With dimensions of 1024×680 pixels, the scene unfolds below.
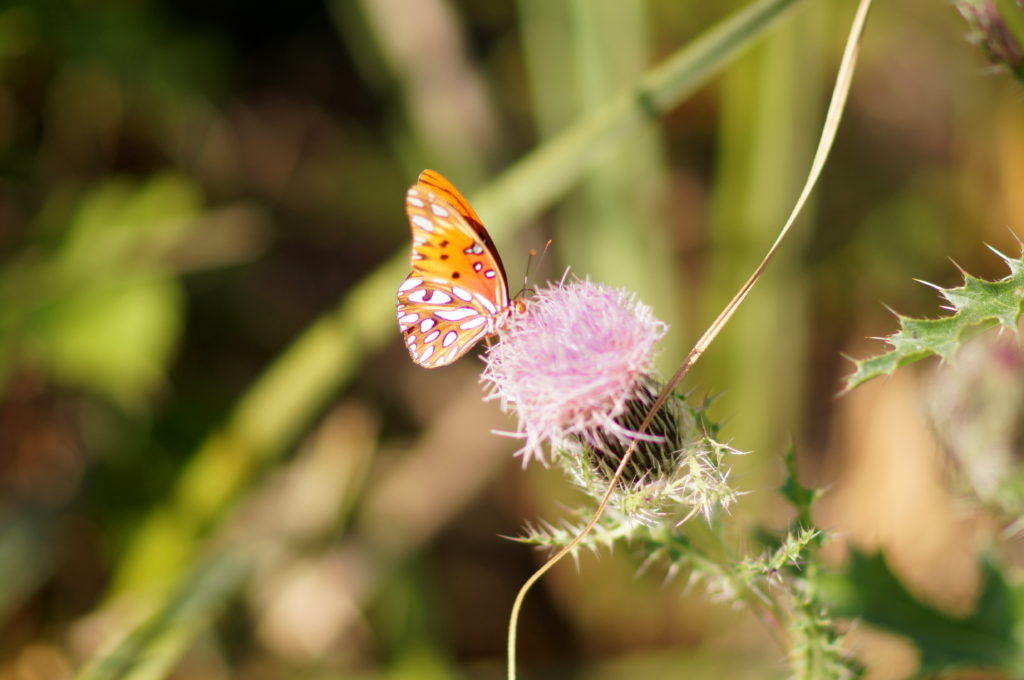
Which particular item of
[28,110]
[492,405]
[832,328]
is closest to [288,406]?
[492,405]

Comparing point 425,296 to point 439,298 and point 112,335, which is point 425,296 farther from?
point 112,335

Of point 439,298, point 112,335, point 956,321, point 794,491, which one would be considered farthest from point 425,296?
point 112,335

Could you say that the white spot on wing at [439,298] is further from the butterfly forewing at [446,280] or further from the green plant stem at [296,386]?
the green plant stem at [296,386]

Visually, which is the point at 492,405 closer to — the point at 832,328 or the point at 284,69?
the point at 832,328

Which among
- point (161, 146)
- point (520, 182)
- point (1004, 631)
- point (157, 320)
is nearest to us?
point (1004, 631)

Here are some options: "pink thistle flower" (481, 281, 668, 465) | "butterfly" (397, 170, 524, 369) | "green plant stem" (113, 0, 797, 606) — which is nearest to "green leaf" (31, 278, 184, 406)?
"green plant stem" (113, 0, 797, 606)
